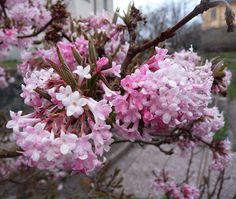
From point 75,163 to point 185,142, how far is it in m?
1.19

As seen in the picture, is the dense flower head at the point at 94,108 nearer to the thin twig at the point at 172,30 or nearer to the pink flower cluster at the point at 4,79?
the thin twig at the point at 172,30

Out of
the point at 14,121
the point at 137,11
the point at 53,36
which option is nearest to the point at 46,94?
the point at 14,121

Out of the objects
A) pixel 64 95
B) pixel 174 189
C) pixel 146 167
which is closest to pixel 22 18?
pixel 174 189

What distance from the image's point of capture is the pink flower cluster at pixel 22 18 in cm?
206

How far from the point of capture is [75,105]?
0.65m

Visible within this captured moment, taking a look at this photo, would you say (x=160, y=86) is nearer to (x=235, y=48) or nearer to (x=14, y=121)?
(x=14, y=121)

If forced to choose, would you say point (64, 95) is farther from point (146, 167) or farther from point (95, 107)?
point (146, 167)

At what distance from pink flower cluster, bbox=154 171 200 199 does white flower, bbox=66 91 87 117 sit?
156 centimetres

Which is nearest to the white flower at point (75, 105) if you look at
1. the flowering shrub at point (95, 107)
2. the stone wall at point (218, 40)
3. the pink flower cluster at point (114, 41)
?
the flowering shrub at point (95, 107)

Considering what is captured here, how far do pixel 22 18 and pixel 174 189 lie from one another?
1372 mm

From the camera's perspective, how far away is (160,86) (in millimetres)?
667

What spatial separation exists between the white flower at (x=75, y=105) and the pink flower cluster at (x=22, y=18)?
1.46 m

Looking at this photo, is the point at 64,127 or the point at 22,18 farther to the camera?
the point at 22,18

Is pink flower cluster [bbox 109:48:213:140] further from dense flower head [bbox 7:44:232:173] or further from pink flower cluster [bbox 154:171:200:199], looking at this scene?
pink flower cluster [bbox 154:171:200:199]
